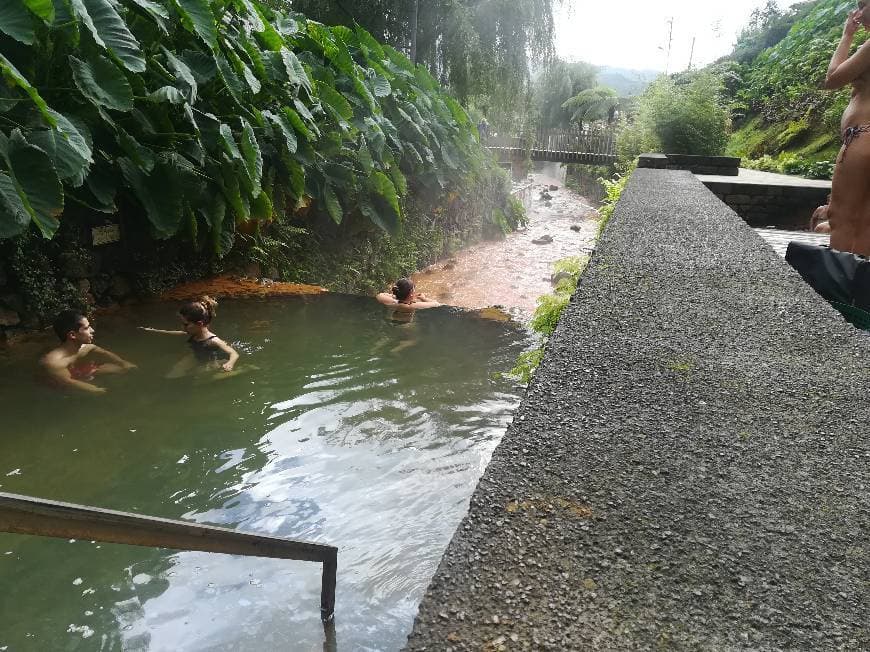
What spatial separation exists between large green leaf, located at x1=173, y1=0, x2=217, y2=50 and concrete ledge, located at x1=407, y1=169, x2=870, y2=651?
456 centimetres

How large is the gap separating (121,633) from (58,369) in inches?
99.5

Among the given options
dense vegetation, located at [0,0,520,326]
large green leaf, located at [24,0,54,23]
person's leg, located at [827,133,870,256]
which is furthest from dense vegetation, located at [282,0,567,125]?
person's leg, located at [827,133,870,256]

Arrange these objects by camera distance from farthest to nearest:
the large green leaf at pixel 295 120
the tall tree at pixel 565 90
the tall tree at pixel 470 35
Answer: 1. the tall tree at pixel 565 90
2. the tall tree at pixel 470 35
3. the large green leaf at pixel 295 120

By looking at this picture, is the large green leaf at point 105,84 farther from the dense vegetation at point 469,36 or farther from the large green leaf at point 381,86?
the dense vegetation at point 469,36

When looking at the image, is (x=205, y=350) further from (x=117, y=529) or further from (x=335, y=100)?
(x=117, y=529)

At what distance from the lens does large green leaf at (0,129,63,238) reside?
3.84 meters

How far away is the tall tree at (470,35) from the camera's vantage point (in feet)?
40.4

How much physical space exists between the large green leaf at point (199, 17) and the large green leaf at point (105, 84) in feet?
2.83

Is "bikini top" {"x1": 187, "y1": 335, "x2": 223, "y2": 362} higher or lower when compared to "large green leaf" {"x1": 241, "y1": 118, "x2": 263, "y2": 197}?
lower

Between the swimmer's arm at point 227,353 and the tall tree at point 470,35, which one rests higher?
the tall tree at point 470,35

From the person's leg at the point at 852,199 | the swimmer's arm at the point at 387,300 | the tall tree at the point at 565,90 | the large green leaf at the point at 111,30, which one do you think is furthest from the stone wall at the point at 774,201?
the tall tree at the point at 565,90

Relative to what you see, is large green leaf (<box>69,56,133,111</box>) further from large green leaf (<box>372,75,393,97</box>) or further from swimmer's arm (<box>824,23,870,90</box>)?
swimmer's arm (<box>824,23,870,90</box>)

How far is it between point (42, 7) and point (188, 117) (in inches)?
68.9

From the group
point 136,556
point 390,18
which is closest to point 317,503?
point 136,556
